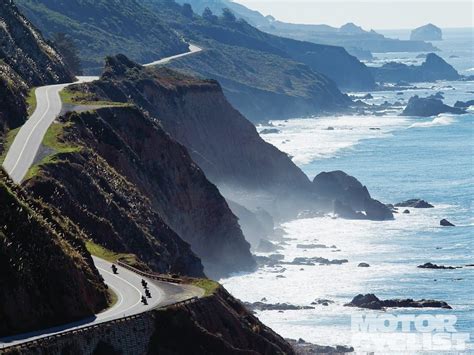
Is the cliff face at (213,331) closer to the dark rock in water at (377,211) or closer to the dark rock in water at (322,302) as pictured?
the dark rock in water at (322,302)

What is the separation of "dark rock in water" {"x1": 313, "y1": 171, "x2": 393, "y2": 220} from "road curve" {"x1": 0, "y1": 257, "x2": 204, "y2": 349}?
92.3 m

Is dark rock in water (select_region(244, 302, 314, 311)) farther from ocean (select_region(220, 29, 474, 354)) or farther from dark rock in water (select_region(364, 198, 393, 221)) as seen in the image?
dark rock in water (select_region(364, 198, 393, 221))

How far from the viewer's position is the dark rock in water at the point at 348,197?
151m

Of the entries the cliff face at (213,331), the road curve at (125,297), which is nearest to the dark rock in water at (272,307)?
the road curve at (125,297)

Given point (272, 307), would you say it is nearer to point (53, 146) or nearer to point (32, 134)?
point (32, 134)

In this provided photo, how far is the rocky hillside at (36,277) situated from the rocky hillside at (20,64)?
4280cm

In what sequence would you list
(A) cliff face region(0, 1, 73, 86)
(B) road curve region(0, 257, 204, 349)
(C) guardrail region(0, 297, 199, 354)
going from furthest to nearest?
(A) cliff face region(0, 1, 73, 86) < (B) road curve region(0, 257, 204, 349) < (C) guardrail region(0, 297, 199, 354)

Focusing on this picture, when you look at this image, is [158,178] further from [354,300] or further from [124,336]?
[124,336]

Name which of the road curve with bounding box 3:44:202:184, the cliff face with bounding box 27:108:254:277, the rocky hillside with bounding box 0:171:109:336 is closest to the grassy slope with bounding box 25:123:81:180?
the road curve with bounding box 3:44:202:184

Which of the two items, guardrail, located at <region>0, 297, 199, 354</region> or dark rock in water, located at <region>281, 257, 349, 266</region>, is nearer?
guardrail, located at <region>0, 297, 199, 354</region>

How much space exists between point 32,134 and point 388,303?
31029mm

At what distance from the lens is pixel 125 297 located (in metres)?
52.9

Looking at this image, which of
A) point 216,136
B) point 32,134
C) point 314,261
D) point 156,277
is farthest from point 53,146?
point 216,136

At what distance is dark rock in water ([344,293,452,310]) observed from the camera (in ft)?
327
